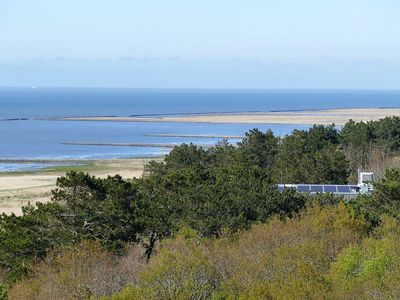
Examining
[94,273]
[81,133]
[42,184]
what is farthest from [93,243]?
[81,133]

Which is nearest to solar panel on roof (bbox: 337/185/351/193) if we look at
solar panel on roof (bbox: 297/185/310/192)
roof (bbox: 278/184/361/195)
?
roof (bbox: 278/184/361/195)

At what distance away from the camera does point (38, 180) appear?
7481cm

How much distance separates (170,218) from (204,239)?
3660 mm

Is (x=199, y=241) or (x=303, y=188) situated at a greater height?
(x=199, y=241)

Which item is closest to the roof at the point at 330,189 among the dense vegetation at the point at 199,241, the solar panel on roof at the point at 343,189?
the solar panel on roof at the point at 343,189

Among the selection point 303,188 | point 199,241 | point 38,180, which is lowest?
point 38,180

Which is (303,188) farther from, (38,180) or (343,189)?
(38,180)

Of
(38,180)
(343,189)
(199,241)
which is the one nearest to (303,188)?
(343,189)

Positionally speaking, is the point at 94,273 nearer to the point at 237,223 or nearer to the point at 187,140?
the point at 237,223

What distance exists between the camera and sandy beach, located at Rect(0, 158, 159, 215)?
61250mm

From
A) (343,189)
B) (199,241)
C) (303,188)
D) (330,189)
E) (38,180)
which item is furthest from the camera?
(38,180)

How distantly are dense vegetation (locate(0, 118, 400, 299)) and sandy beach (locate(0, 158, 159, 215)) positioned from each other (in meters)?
22.9

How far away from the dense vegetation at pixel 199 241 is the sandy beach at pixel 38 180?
2293cm

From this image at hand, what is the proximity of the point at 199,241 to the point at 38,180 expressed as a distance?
4732cm
